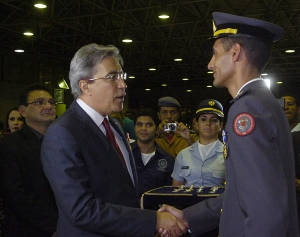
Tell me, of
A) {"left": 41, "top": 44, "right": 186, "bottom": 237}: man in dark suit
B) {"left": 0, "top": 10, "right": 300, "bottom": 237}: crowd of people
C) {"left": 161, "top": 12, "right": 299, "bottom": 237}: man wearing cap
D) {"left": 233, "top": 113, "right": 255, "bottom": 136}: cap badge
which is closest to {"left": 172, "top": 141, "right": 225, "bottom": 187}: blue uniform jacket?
{"left": 0, "top": 10, "right": 300, "bottom": 237}: crowd of people

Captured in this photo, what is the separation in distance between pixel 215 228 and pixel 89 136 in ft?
3.50

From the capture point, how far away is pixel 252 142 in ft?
6.17

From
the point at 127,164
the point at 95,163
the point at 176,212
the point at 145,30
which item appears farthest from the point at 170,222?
the point at 145,30

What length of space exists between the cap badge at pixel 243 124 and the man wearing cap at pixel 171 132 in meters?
3.10

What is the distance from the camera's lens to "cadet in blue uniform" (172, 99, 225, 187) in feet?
13.1

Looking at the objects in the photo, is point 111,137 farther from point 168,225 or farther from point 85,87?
point 168,225

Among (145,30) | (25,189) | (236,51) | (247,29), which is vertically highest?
(145,30)

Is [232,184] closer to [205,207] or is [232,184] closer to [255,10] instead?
[205,207]

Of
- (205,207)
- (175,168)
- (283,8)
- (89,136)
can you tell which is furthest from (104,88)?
(283,8)

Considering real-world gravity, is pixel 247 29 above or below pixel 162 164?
above

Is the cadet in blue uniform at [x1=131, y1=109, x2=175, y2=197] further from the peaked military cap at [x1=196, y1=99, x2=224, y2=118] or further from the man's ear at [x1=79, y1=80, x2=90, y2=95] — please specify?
the man's ear at [x1=79, y1=80, x2=90, y2=95]

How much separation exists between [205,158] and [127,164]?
1.50 meters

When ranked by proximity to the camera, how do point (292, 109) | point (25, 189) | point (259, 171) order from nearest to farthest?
point (259, 171)
point (25, 189)
point (292, 109)

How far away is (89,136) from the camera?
253 centimetres
